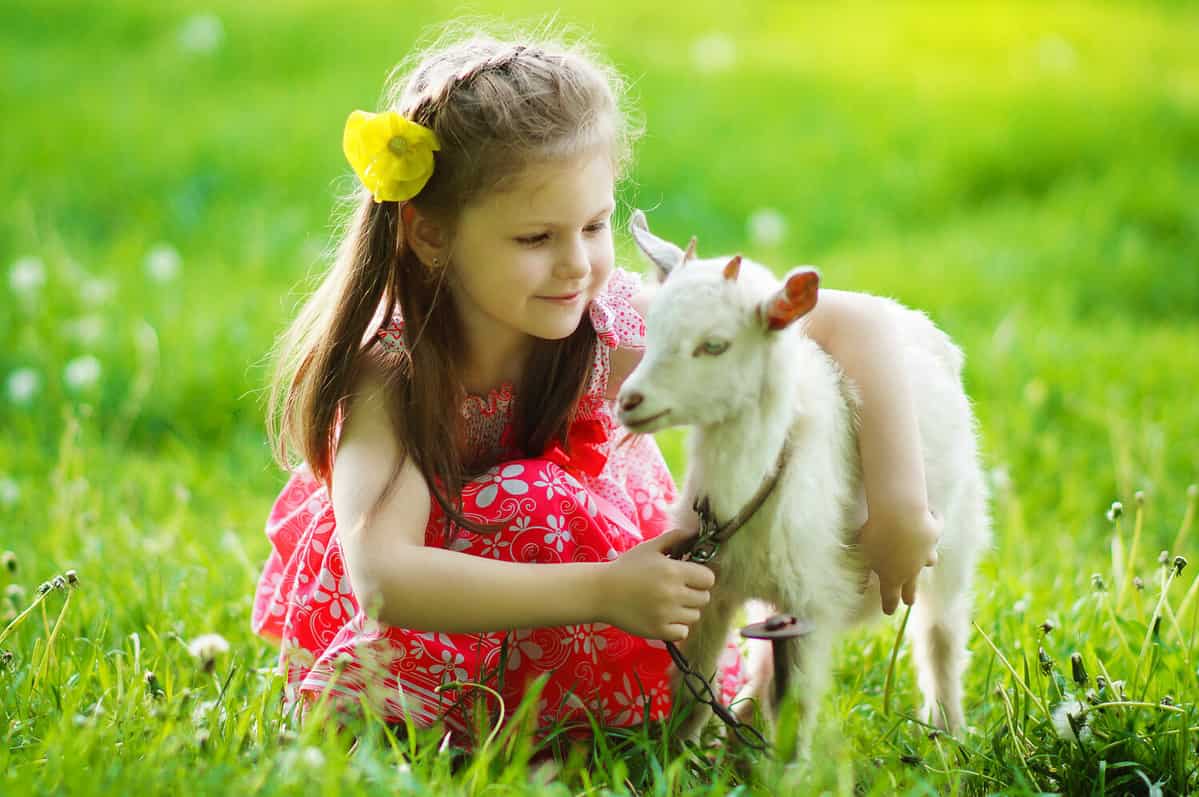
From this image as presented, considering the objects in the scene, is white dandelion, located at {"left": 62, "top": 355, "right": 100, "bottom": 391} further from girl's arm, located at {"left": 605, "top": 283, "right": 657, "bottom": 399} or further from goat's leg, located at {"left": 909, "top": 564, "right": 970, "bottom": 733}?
goat's leg, located at {"left": 909, "top": 564, "right": 970, "bottom": 733}

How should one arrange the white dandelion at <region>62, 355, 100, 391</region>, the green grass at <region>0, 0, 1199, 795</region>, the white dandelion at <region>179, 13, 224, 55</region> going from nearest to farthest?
1. the green grass at <region>0, 0, 1199, 795</region>
2. the white dandelion at <region>62, 355, 100, 391</region>
3. the white dandelion at <region>179, 13, 224, 55</region>

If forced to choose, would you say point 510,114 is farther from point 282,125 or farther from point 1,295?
point 282,125

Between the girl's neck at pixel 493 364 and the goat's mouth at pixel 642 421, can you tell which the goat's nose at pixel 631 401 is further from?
the girl's neck at pixel 493 364

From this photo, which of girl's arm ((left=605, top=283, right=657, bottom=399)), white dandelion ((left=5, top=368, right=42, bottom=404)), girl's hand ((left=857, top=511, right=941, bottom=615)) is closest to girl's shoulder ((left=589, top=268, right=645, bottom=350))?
girl's arm ((left=605, top=283, right=657, bottom=399))

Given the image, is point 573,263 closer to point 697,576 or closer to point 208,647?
point 697,576

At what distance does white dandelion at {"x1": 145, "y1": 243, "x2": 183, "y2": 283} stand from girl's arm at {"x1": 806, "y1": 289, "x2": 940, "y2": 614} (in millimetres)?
3493

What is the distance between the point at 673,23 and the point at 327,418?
6.75m

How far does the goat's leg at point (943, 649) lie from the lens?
97.5 inches

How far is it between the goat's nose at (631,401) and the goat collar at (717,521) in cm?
30

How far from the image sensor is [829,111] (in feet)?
22.2

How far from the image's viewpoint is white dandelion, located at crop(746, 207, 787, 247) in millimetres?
5574

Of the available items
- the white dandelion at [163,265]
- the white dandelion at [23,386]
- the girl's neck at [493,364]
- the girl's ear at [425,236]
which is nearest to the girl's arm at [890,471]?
the girl's neck at [493,364]

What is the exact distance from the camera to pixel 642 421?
1.89 m

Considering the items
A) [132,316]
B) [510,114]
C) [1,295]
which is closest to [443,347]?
[510,114]
